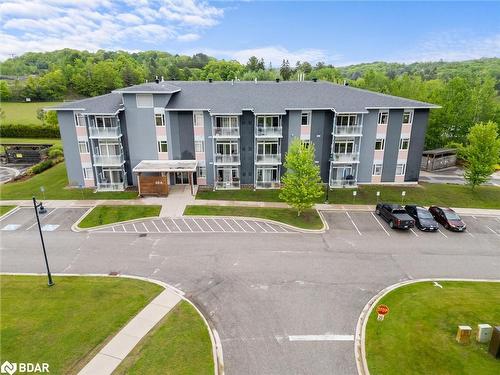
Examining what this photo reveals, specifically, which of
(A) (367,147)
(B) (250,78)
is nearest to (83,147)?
(A) (367,147)

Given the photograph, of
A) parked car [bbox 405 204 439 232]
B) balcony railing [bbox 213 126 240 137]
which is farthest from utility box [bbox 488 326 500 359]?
balcony railing [bbox 213 126 240 137]

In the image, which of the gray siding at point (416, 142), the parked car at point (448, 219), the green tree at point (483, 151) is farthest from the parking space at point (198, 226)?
the green tree at point (483, 151)

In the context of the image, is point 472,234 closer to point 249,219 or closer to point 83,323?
point 249,219

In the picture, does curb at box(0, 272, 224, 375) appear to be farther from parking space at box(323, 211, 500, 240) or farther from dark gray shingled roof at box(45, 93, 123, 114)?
dark gray shingled roof at box(45, 93, 123, 114)

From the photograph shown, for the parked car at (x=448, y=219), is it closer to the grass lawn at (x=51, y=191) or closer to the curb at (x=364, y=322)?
the curb at (x=364, y=322)

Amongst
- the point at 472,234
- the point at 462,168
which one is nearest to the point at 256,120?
the point at 472,234

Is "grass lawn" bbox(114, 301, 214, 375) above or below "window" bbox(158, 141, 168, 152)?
below

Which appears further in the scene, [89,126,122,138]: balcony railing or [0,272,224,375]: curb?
[89,126,122,138]: balcony railing
